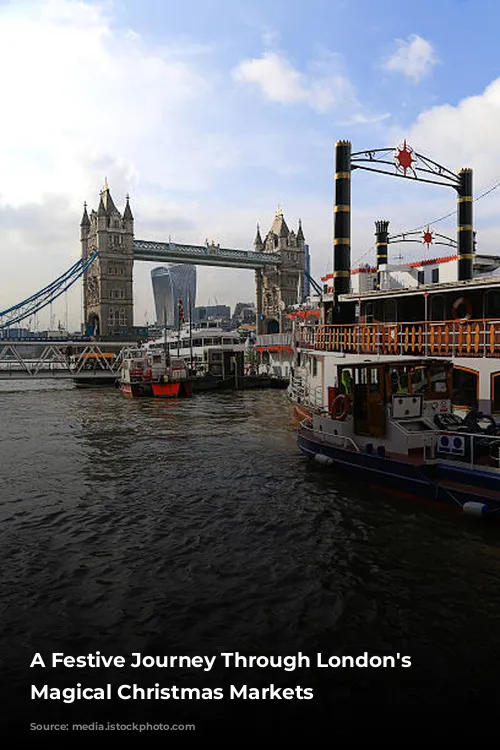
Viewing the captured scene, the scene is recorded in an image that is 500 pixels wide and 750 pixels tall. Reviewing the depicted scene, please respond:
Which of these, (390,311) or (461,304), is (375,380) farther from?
(390,311)

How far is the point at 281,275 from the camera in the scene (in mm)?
151375

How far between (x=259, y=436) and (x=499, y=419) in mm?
11680

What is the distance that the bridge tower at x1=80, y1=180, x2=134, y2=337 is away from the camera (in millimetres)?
125062

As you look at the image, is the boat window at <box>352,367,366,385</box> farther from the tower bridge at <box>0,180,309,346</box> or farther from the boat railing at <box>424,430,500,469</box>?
the tower bridge at <box>0,180,309,346</box>

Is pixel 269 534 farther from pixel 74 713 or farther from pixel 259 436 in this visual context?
pixel 259 436

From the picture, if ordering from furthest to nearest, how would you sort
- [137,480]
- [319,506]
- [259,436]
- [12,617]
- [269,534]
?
[259,436]
[137,480]
[319,506]
[269,534]
[12,617]

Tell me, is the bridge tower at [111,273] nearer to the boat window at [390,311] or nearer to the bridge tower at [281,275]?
the bridge tower at [281,275]

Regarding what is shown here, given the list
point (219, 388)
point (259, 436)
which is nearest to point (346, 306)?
point (259, 436)

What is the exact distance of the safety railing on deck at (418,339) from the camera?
17606 mm

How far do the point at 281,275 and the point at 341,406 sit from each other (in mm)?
137071

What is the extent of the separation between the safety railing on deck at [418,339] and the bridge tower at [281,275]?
125133mm

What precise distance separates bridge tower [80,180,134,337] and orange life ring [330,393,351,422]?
110684 mm

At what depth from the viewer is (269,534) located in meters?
12.3

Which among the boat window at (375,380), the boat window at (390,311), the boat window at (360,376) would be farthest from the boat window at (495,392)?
the boat window at (390,311)
